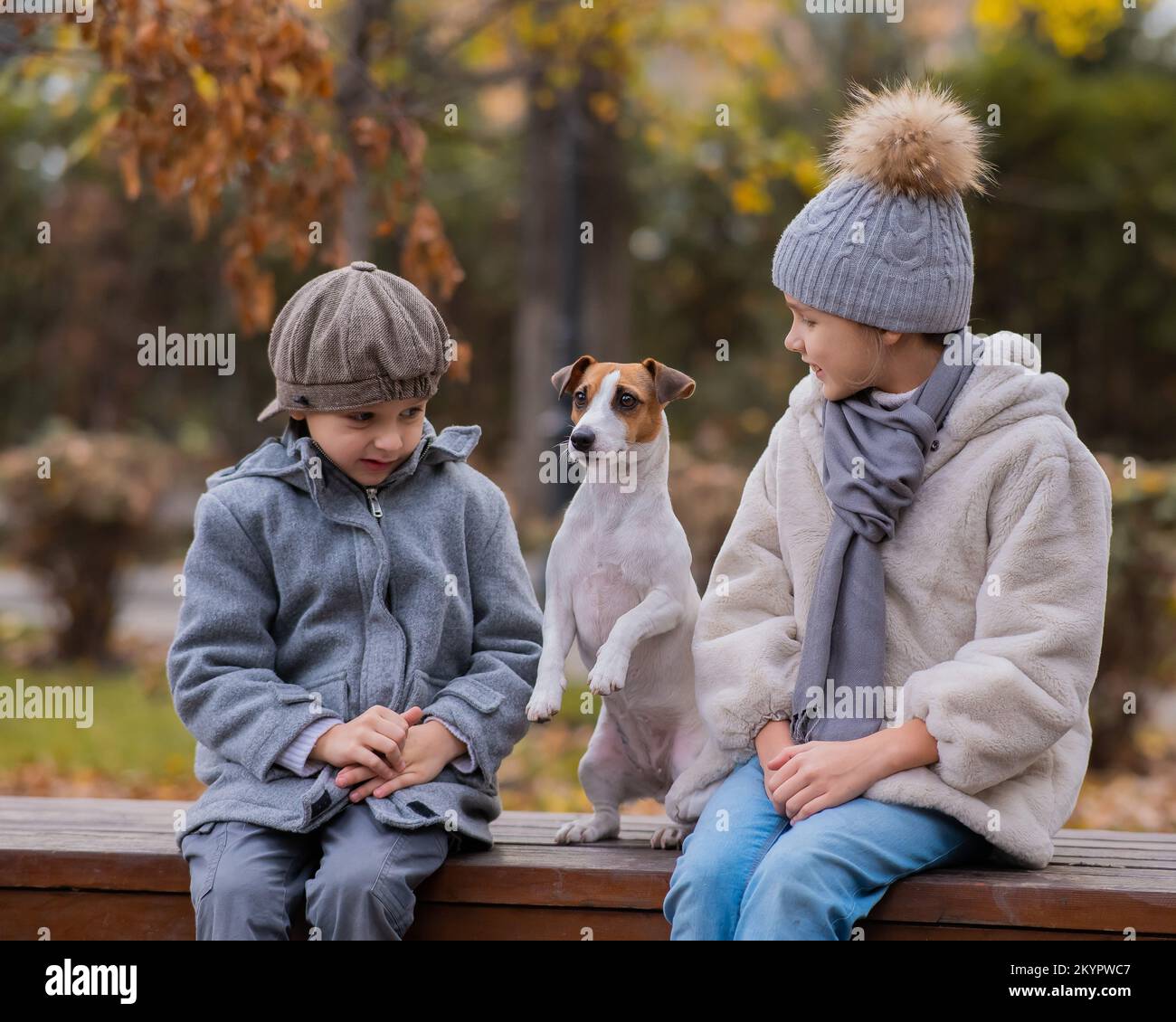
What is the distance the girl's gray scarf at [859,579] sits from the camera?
2783 millimetres

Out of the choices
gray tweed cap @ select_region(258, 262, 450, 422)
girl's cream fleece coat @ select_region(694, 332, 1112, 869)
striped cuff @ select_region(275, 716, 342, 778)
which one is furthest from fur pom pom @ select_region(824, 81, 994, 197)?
striped cuff @ select_region(275, 716, 342, 778)

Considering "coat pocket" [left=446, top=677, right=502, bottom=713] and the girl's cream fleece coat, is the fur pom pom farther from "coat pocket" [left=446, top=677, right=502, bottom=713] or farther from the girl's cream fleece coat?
"coat pocket" [left=446, top=677, right=502, bottom=713]

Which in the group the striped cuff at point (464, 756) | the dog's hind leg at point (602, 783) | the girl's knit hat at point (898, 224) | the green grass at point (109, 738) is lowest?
the green grass at point (109, 738)

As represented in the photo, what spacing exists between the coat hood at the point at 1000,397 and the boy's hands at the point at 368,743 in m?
1.26

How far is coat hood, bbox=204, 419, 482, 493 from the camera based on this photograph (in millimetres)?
3029

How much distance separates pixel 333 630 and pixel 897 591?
1.24 metres

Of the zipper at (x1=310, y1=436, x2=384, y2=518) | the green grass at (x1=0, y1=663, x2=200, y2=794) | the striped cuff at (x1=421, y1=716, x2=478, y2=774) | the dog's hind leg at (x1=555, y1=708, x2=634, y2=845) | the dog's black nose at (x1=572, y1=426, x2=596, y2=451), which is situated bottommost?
the green grass at (x1=0, y1=663, x2=200, y2=794)

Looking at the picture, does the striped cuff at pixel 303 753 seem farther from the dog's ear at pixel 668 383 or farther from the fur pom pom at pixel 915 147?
the fur pom pom at pixel 915 147

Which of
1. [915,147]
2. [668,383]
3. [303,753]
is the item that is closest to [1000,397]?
[915,147]

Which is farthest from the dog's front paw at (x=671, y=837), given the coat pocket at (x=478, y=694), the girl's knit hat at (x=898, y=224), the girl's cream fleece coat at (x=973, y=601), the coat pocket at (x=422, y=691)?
the girl's knit hat at (x=898, y=224)

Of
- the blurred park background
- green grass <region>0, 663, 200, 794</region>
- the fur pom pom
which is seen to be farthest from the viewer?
green grass <region>0, 663, 200, 794</region>

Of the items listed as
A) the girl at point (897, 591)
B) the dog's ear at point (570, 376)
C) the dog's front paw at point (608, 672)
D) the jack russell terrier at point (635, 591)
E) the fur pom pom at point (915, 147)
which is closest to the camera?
the girl at point (897, 591)

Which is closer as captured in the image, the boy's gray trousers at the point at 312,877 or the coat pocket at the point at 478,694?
the boy's gray trousers at the point at 312,877

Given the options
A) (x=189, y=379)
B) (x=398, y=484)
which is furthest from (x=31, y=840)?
(x=189, y=379)
